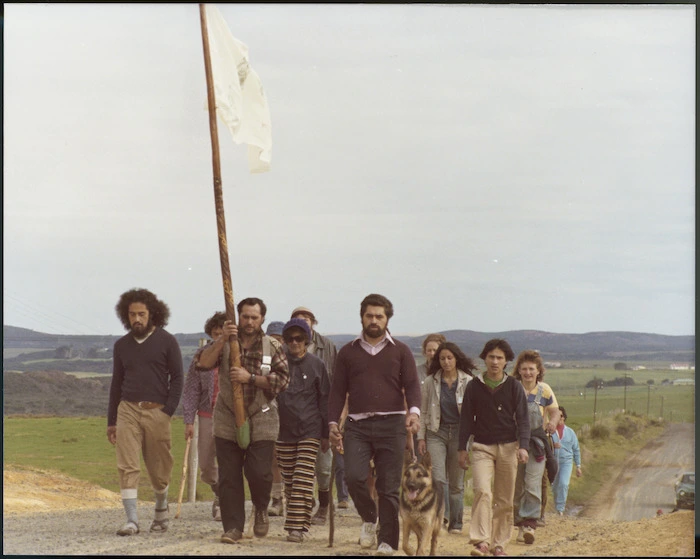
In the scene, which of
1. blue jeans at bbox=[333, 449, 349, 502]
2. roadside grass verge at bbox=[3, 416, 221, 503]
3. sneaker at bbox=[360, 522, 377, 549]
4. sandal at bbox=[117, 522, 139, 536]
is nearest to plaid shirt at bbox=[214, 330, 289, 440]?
sandal at bbox=[117, 522, 139, 536]

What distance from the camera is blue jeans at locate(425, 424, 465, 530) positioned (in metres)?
12.7

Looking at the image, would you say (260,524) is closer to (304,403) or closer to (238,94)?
(304,403)

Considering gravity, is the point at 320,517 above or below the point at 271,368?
below

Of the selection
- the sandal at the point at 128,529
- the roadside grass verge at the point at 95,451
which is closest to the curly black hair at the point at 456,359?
the sandal at the point at 128,529

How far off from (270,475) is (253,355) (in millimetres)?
1044

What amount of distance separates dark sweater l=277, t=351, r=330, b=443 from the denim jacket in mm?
1037

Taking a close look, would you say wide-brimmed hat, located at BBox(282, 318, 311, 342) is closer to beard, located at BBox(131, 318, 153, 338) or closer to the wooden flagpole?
the wooden flagpole

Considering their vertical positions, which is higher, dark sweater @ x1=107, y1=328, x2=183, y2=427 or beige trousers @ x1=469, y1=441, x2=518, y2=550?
dark sweater @ x1=107, y1=328, x2=183, y2=427

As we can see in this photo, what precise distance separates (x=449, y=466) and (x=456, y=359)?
104cm

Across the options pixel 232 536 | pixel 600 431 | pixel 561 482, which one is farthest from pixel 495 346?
pixel 600 431

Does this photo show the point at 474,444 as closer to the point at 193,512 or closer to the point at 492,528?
the point at 492,528

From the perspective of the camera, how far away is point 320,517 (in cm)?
1324

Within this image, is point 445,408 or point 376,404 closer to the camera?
point 376,404

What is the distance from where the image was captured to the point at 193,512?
565 inches
